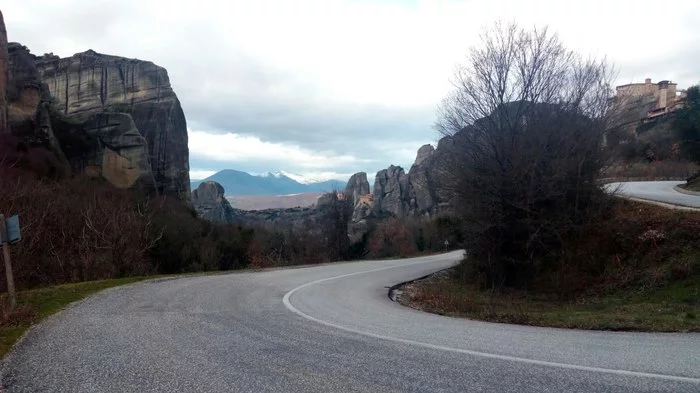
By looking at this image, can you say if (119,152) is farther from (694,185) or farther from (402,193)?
(694,185)

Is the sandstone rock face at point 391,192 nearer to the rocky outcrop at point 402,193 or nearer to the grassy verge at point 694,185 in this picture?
the rocky outcrop at point 402,193

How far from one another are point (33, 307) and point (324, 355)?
7199 mm

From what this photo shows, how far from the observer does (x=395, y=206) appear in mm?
102312

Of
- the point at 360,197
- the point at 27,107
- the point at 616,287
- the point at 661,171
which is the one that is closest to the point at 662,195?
the point at 616,287

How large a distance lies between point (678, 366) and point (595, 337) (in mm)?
2078

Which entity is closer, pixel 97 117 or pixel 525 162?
pixel 525 162

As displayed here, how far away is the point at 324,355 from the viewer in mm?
6434

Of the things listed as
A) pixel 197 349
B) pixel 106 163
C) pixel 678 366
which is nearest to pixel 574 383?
pixel 678 366

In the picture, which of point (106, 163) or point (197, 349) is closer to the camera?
point (197, 349)

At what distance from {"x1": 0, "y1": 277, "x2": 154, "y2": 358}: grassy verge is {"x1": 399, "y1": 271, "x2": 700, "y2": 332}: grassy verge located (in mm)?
7726

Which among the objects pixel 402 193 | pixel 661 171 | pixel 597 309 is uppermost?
pixel 661 171

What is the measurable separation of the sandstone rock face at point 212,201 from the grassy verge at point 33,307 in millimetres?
79347

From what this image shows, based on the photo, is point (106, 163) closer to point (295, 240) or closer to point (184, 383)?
point (295, 240)

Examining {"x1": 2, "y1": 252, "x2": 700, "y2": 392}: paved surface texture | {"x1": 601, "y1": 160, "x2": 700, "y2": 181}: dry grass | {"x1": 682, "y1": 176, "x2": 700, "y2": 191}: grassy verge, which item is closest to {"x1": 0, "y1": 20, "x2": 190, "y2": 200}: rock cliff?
{"x1": 2, "y1": 252, "x2": 700, "y2": 392}: paved surface texture
